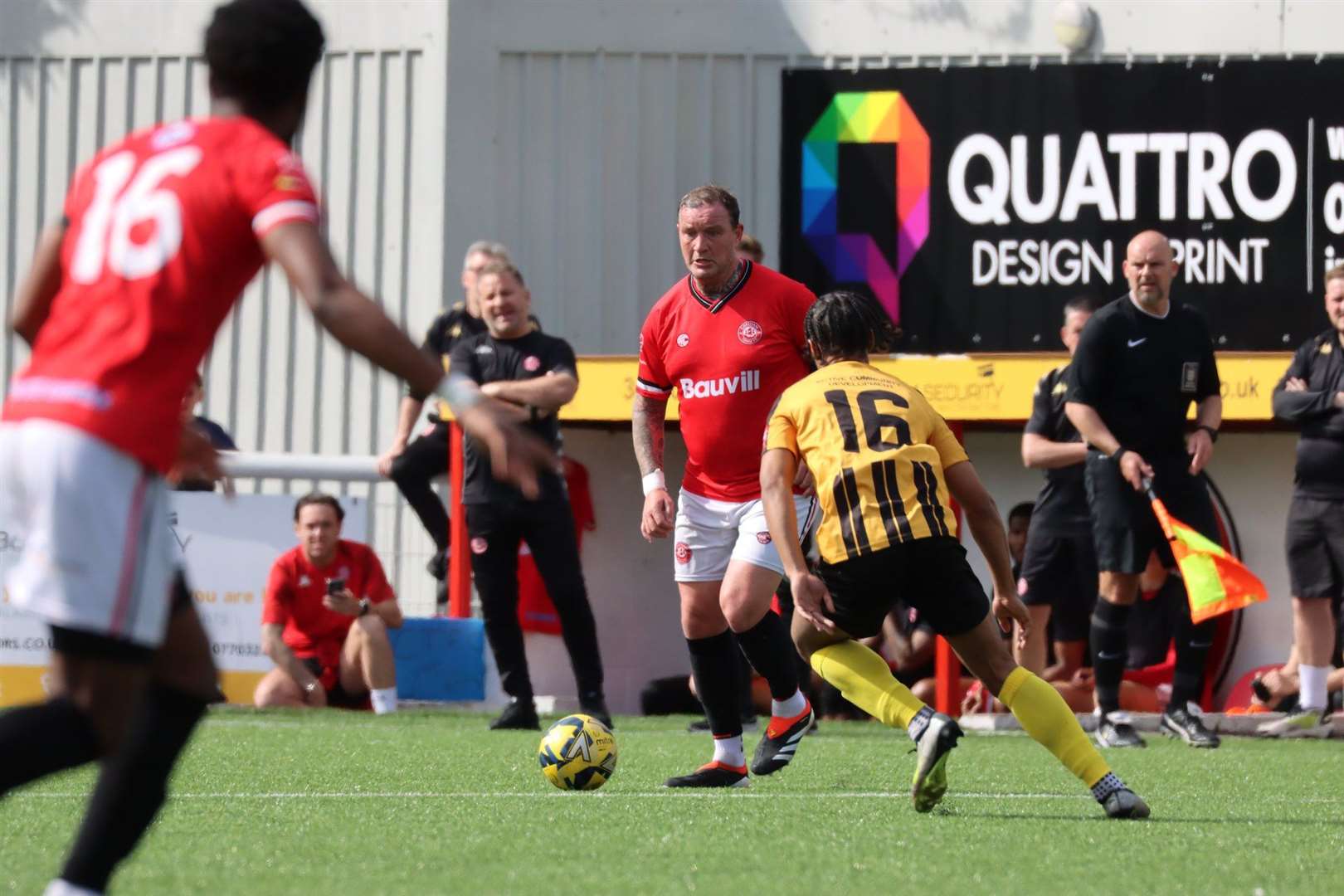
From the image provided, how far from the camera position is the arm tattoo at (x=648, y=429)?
7430 millimetres

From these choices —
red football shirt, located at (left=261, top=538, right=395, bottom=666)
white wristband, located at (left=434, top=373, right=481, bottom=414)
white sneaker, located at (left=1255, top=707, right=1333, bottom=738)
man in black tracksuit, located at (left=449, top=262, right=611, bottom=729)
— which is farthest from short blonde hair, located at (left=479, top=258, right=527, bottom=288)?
white wristband, located at (left=434, top=373, right=481, bottom=414)

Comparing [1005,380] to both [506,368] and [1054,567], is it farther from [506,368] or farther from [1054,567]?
[506,368]

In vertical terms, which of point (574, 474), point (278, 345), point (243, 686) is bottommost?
point (243, 686)

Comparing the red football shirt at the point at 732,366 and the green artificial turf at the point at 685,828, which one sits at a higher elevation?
the red football shirt at the point at 732,366

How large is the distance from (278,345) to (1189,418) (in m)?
7.76

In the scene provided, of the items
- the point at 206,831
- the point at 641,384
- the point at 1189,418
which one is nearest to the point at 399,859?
the point at 206,831

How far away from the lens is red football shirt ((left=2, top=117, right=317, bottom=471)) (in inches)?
130

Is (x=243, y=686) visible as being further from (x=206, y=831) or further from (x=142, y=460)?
(x=142, y=460)

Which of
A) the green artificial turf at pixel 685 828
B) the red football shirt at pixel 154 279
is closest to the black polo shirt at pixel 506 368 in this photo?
the green artificial turf at pixel 685 828

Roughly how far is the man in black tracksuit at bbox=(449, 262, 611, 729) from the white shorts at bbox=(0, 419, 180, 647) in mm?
6469

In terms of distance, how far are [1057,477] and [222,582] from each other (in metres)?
4.77

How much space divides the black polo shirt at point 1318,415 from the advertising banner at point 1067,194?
3634 millimetres

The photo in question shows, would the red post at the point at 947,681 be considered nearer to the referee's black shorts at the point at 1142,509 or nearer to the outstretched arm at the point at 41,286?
the referee's black shorts at the point at 1142,509

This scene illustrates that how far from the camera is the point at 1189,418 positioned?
1145cm
